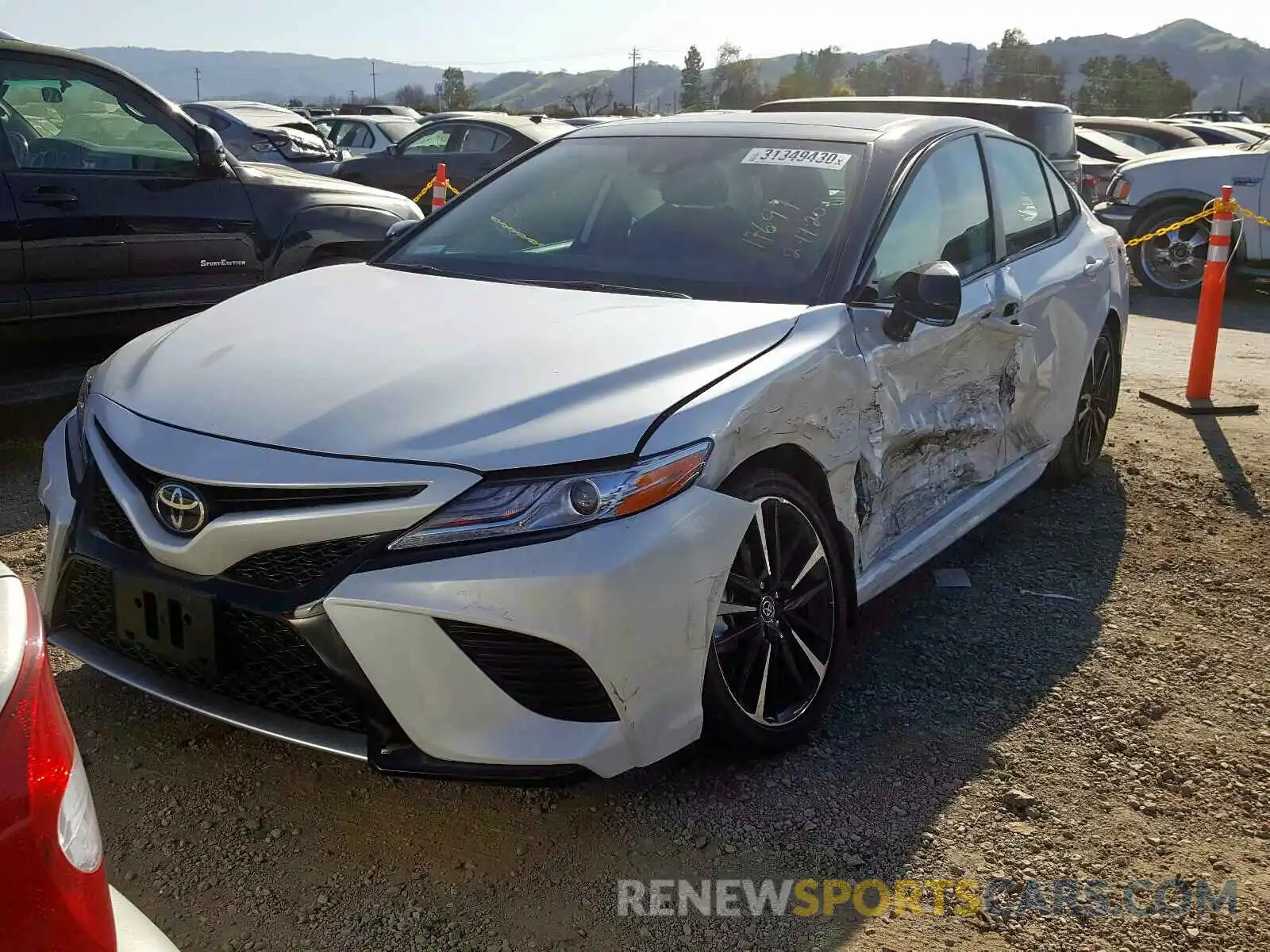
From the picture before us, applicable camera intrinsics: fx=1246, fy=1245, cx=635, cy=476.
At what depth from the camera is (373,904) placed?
2514 mm

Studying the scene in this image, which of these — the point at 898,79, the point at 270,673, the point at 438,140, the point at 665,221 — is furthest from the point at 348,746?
the point at 898,79

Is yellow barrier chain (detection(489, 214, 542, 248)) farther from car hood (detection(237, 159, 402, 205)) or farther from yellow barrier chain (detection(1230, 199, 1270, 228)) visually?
yellow barrier chain (detection(1230, 199, 1270, 228))

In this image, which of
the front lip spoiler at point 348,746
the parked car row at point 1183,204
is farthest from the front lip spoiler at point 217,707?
the parked car row at point 1183,204

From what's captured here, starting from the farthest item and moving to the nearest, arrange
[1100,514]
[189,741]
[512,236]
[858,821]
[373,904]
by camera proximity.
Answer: [1100,514] → [512,236] → [189,741] → [858,821] → [373,904]

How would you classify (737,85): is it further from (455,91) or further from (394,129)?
(394,129)

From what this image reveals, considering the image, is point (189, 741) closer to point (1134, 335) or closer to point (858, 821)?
point (858, 821)

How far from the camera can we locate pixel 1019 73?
8925cm

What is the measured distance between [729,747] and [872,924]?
0.56 m

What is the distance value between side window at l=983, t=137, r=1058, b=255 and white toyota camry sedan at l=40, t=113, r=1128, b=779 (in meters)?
0.45

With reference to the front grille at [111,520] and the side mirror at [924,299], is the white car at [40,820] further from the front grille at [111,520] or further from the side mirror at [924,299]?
the side mirror at [924,299]

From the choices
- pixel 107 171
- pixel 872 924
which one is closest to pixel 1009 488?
pixel 872 924

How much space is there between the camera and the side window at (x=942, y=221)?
3.61 meters

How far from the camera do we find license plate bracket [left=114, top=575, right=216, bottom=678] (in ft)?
8.24

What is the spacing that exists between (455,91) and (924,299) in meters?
89.5
